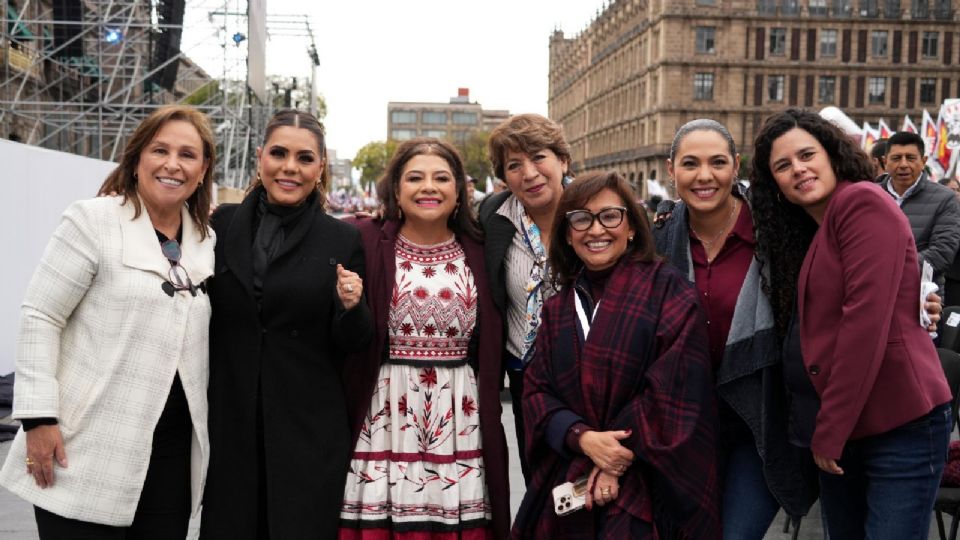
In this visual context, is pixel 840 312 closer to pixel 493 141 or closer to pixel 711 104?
pixel 493 141

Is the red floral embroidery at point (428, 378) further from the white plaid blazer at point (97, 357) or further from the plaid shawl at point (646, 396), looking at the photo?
the white plaid blazer at point (97, 357)

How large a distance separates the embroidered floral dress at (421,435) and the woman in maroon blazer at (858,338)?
1.18 m

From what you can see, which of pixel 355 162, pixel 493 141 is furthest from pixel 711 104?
pixel 493 141

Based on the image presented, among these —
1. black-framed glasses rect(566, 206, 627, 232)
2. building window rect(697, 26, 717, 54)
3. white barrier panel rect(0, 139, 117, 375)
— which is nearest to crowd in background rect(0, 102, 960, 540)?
black-framed glasses rect(566, 206, 627, 232)

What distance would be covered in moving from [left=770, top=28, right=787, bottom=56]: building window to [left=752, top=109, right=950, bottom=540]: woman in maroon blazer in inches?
2495

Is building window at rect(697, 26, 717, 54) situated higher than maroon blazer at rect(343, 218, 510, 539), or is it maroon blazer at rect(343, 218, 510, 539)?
building window at rect(697, 26, 717, 54)

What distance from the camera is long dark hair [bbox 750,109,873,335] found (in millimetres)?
2955

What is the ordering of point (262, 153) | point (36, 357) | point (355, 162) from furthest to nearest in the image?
point (355, 162) < point (262, 153) < point (36, 357)

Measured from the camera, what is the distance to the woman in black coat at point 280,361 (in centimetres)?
315

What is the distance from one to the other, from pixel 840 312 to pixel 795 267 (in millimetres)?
296

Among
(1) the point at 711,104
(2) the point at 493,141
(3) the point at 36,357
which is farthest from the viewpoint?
(1) the point at 711,104

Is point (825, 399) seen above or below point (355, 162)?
below

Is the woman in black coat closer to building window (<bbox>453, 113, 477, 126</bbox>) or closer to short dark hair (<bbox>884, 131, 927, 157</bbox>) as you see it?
short dark hair (<bbox>884, 131, 927, 157</bbox>)

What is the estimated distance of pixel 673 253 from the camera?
330 centimetres
